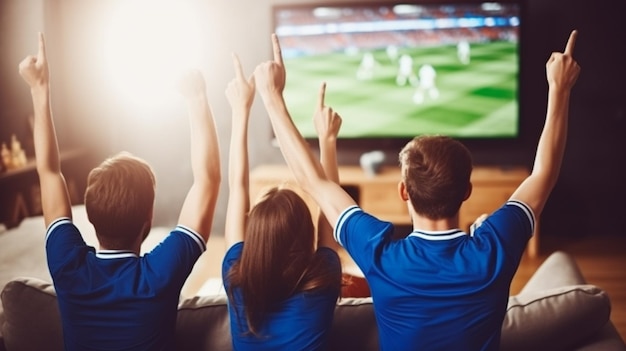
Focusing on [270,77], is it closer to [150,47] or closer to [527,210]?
[527,210]

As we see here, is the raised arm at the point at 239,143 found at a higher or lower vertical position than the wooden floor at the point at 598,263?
higher

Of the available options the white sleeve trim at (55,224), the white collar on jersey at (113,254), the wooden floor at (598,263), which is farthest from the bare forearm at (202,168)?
the wooden floor at (598,263)

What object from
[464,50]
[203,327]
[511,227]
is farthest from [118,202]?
[464,50]

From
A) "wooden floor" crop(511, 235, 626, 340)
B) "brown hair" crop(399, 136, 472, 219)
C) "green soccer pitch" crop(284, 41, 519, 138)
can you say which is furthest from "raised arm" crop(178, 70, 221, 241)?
"green soccer pitch" crop(284, 41, 519, 138)

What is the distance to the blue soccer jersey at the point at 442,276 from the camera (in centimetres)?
138

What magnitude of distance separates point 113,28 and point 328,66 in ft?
5.24

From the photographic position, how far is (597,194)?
4.97m

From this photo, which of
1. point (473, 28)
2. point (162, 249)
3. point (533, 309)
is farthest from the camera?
point (473, 28)

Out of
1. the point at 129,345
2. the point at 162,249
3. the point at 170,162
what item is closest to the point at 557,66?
the point at 162,249

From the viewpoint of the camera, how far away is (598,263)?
173 inches

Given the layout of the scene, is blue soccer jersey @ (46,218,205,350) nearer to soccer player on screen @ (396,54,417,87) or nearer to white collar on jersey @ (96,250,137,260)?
white collar on jersey @ (96,250,137,260)

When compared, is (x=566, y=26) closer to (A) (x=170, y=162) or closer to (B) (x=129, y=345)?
(A) (x=170, y=162)

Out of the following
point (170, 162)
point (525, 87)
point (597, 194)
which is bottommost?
point (597, 194)

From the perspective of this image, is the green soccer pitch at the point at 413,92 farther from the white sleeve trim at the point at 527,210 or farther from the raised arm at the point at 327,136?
the white sleeve trim at the point at 527,210
